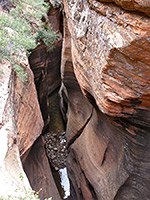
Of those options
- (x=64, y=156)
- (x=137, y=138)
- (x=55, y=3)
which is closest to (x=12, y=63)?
(x=137, y=138)

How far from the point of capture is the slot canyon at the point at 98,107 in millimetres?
2020

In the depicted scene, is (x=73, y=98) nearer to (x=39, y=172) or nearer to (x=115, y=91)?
(x=39, y=172)

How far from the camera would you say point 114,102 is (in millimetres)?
2545

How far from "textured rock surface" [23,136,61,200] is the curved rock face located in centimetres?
92

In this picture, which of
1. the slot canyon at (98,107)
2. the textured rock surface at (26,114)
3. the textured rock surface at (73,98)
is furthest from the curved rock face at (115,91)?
the textured rock surface at (26,114)

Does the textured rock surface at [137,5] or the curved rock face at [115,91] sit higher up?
the textured rock surface at [137,5]

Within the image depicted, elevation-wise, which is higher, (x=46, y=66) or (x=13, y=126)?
(x=46, y=66)

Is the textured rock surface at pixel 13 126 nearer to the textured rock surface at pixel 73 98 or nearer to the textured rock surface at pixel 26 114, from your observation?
the textured rock surface at pixel 26 114

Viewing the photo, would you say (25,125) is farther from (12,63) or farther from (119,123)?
(119,123)

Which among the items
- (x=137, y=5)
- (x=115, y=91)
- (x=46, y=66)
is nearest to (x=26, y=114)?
(x=115, y=91)

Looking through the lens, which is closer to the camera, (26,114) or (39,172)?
(26,114)

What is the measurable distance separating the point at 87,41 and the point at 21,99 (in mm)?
1742

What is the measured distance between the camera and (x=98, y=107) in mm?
4102

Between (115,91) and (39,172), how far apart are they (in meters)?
3.09
